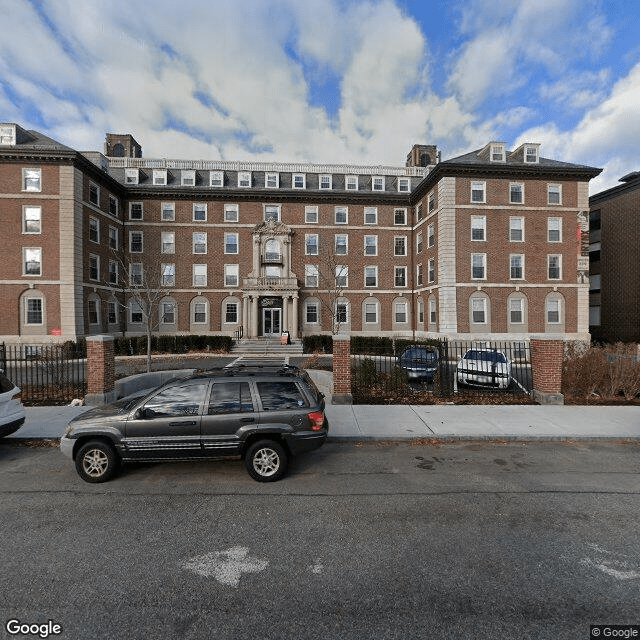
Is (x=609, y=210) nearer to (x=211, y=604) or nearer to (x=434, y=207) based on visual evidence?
(x=434, y=207)

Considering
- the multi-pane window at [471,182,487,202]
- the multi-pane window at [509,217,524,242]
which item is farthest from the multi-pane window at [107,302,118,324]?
the multi-pane window at [509,217,524,242]

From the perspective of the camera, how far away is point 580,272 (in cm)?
2628

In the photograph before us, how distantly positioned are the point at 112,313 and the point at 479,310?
30.6 m

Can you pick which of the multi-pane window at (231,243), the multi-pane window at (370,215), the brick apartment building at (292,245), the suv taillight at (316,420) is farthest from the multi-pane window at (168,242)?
the suv taillight at (316,420)

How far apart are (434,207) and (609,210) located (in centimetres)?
1957

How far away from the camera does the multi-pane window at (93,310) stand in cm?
2605

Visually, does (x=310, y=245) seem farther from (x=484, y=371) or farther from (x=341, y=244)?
(x=484, y=371)

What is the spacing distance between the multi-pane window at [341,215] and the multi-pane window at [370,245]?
103 inches

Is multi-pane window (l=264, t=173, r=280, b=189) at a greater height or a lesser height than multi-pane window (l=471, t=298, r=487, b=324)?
greater

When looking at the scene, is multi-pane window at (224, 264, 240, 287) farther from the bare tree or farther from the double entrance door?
the bare tree

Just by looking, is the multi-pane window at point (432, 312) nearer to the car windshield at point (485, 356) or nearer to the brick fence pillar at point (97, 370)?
the car windshield at point (485, 356)

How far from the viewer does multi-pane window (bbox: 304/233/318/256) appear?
31375 mm

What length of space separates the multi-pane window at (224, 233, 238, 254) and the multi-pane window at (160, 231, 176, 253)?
4688 millimetres

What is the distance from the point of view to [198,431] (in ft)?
18.2
